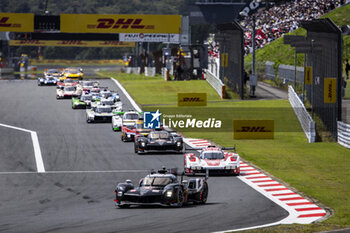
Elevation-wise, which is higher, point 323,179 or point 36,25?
point 36,25

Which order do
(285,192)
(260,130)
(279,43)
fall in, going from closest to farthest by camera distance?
(285,192) → (260,130) → (279,43)

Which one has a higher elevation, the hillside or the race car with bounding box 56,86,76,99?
the hillside

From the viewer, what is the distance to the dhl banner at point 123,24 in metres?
101

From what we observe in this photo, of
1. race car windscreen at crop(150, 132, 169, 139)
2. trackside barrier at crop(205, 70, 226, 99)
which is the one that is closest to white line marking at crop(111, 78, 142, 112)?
trackside barrier at crop(205, 70, 226, 99)

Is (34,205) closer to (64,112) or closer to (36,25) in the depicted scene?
(64,112)

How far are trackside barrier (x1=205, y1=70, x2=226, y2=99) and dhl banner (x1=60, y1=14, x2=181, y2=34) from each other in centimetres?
1707

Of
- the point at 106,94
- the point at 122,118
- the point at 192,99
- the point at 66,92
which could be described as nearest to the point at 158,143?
the point at 122,118

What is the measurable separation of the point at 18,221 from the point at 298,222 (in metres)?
7.36

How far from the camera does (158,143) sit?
35750 millimetres

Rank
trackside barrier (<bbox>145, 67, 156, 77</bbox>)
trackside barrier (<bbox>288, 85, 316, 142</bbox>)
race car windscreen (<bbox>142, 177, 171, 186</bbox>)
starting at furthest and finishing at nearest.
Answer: trackside barrier (<bbox>145, 67, 156, 77</bbox>) → trackside barrier (<bbox>288, 85, 316, 142</bbox>) → race car windscreen (<bbox>142, 177, 171, 186</bbox>)

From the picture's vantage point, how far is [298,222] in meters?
21.2

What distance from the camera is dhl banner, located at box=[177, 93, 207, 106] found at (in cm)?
6071

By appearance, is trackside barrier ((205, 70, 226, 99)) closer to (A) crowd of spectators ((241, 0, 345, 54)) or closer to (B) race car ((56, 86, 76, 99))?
(A) crowd of spectators ((241, 0, 345, 54))

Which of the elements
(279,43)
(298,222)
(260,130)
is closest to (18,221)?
(298,222)
